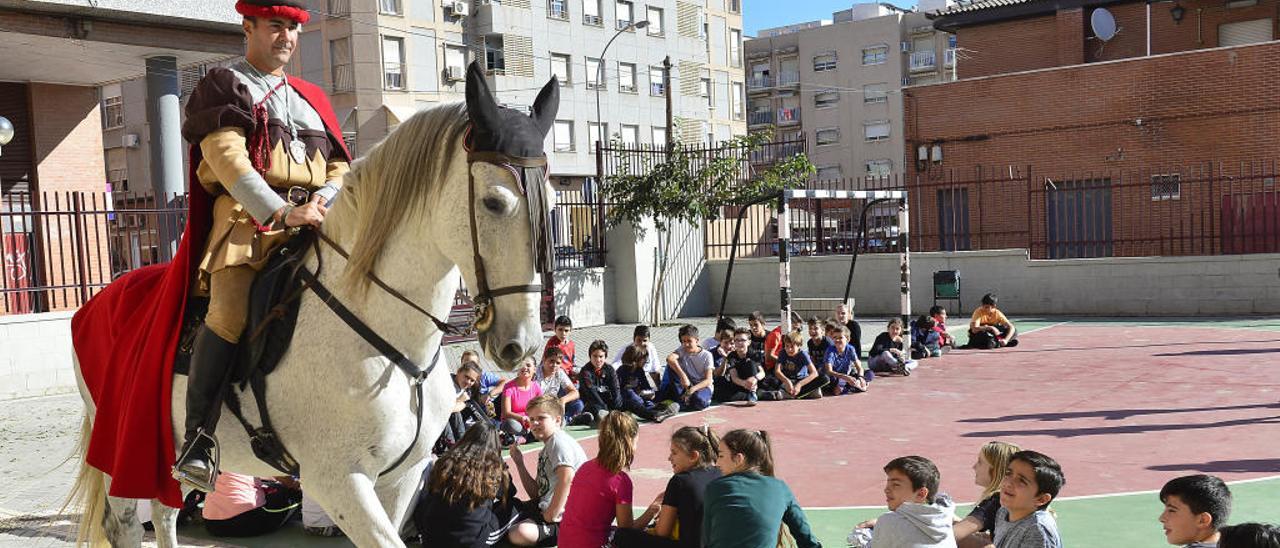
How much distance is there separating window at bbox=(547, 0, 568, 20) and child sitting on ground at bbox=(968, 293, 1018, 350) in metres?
30.3

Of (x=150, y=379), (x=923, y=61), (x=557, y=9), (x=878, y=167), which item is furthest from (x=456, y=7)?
(x=150, y=379)

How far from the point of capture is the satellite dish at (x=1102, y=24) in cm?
3086

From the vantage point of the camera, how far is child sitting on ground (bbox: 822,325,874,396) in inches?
492

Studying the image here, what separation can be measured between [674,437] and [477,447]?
116 cm

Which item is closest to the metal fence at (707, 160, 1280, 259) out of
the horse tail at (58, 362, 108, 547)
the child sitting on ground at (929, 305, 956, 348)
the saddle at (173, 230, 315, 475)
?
the child sitting on ground at (929, 305, 956, 348)

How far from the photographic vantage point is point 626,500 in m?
5.94

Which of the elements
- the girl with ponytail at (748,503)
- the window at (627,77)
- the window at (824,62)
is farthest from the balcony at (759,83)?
the girl with ponytail at (748,503)

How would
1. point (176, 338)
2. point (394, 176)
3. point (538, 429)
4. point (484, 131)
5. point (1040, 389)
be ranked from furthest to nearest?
point (1040, 389)
point (538, 429)
point (176, 338)
point (394, 176)
point (484, 131)

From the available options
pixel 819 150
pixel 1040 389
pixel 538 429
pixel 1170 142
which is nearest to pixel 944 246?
pixel 1170 142

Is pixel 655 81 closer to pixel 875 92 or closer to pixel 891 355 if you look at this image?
pixel 875 92

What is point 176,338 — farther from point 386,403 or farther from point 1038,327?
point 1038,327

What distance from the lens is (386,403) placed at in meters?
3.48

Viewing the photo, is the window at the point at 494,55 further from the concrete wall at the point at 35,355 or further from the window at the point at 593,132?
the concrete wall at the point at 35,355

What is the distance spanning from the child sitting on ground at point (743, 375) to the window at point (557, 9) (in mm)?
33454
